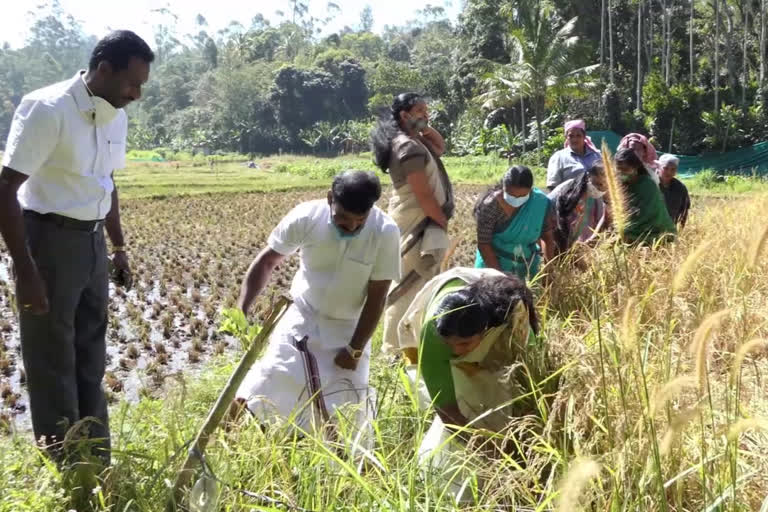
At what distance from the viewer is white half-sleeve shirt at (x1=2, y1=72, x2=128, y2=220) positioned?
2.23 m

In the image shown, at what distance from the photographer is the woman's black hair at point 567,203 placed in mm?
4135

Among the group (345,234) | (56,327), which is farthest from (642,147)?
(56,327)

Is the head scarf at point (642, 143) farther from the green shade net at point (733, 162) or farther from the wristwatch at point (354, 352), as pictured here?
the green shade net at point (733, 162)

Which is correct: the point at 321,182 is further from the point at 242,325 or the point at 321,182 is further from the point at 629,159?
the point at 242,325

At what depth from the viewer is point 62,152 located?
2.34 metres

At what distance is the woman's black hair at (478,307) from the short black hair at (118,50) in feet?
4.27

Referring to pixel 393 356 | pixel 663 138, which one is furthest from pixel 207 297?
pixel 663 138

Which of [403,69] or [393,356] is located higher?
[403,69]

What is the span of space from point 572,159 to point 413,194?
1646 millimetres

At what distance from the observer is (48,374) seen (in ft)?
7.64

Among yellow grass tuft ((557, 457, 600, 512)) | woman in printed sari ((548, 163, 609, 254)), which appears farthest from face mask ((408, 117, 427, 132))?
yellow grass tuft ((557, 457, 600, 512))

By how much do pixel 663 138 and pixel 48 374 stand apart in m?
22.6

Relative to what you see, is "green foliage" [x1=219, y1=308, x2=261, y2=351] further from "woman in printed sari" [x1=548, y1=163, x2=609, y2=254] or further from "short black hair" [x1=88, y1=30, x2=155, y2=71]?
"woman in printed sari" [x1=548, y1=163, x2=609, y2=254]

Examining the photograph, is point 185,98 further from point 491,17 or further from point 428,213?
point 428,213
